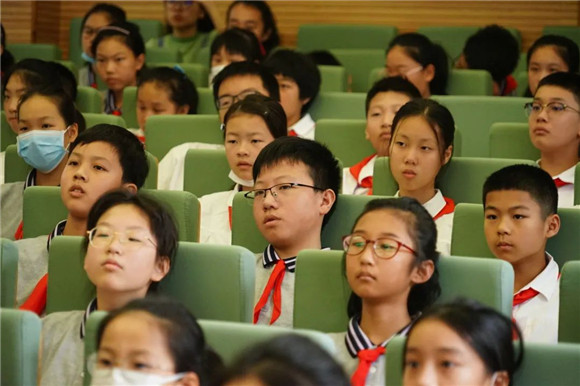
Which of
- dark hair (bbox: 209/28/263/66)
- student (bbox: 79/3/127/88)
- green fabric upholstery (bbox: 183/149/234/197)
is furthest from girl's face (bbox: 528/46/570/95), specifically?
student (bbox: 79/3/127/88)

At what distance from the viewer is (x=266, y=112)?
3.72m

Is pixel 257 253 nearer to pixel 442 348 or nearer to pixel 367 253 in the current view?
pixel 367 253

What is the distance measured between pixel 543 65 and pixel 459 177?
5.05 ft

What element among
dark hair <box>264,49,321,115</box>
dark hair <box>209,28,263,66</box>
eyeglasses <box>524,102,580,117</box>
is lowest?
eyeglasses <box>524,102,580,117</box>

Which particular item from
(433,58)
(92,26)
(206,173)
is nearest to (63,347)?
(206,173)

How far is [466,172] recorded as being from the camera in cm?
353

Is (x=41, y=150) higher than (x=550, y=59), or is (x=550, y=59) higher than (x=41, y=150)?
(x=550, y=59)

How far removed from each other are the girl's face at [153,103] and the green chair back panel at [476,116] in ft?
3.83

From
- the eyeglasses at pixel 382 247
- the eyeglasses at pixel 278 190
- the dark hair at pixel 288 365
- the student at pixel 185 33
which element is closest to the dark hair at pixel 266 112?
the eyeglasses at pixel 278 190

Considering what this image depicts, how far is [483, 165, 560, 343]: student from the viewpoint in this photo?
292 centimetres

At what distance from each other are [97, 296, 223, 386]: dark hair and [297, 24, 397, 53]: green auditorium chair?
3990 mm

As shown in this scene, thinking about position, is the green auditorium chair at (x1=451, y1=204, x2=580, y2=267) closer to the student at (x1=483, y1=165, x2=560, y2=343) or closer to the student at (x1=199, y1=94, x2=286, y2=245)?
the student at (x1=483, y1=165, x2=560, y2=343)

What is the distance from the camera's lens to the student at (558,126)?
3.80 meters

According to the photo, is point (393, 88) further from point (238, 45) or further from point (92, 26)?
point (92, 26)
